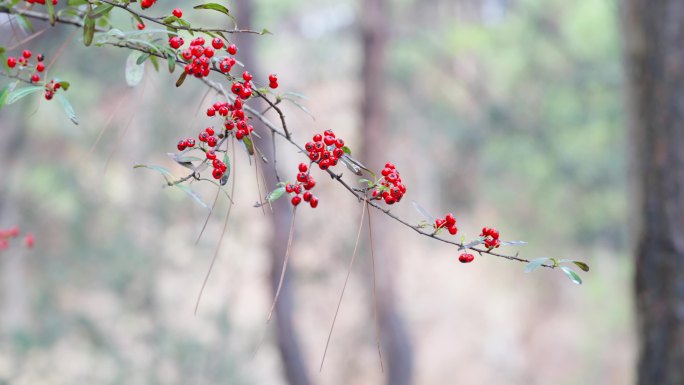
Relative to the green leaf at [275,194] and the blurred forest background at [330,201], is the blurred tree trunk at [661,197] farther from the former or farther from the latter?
the blurred forest background at [330,201]

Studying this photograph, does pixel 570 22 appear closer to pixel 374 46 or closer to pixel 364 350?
pixel 374 46

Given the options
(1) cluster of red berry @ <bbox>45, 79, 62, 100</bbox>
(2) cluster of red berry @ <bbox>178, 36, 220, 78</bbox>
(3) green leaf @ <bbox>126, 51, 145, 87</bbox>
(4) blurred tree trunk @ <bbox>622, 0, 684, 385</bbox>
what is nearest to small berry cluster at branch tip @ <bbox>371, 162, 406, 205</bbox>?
(2) cluster of red berry @ <bbox>178, 36, 220, 78</bbox>

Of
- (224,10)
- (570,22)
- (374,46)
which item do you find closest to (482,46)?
(570,22)

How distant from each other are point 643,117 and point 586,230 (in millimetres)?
8766

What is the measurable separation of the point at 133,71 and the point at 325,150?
0.37 metres

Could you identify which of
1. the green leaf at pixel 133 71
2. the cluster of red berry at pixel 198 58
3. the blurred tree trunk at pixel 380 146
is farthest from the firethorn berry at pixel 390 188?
the blurred tree trunk at pixel 380 146

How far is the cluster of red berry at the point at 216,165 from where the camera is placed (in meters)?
1.07

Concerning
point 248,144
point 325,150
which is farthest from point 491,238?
point 248,144

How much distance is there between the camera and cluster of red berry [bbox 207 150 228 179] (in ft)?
3.52

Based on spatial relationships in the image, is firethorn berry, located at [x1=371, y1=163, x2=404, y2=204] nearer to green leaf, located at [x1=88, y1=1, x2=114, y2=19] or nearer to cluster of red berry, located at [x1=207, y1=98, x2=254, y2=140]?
cluster of red berry, located at [x1=207, y1=98, x2=254, y2=140]

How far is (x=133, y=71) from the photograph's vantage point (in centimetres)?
120

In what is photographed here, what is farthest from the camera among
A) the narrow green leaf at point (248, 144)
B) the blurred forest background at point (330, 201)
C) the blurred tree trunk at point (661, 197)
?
the blurred forest background at point (330, 201)

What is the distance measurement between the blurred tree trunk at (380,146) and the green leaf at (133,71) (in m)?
5.76

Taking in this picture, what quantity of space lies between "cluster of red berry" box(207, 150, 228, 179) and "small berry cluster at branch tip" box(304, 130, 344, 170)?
138mm
